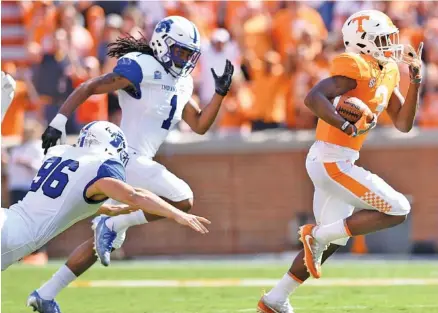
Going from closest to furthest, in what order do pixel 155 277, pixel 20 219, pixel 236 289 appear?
pixel 20 219
pixel 236 289
pixel 155 277

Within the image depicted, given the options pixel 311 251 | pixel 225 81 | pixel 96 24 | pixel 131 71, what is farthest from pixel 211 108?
pixel 96 24

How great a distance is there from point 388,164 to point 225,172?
1.95m

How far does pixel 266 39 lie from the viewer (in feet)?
49.7

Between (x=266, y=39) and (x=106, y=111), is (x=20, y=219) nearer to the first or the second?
(x=106, y=111)

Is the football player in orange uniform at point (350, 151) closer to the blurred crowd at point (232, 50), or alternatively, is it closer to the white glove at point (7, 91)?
the white glove at point (7, 91)

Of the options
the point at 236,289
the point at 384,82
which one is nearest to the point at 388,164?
the point at 236,289

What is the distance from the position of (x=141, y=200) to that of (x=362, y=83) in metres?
1.94

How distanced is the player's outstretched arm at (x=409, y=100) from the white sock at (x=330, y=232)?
948 mm

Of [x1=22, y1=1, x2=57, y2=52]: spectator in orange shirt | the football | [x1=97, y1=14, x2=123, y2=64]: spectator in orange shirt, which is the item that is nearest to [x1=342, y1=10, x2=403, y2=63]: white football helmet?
the football

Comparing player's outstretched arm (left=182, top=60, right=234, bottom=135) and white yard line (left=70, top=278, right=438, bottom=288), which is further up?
player's outstretched arm (left=182, top=60, right=234, bottom=135)

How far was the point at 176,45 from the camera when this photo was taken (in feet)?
28.1

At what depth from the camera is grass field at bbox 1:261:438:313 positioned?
8.70 m

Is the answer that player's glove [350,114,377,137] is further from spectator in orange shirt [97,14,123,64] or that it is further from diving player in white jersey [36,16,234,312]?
spectator in orange shirt [97,14,123,64]

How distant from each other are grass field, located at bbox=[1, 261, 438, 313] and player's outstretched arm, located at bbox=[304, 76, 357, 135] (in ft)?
4.92
